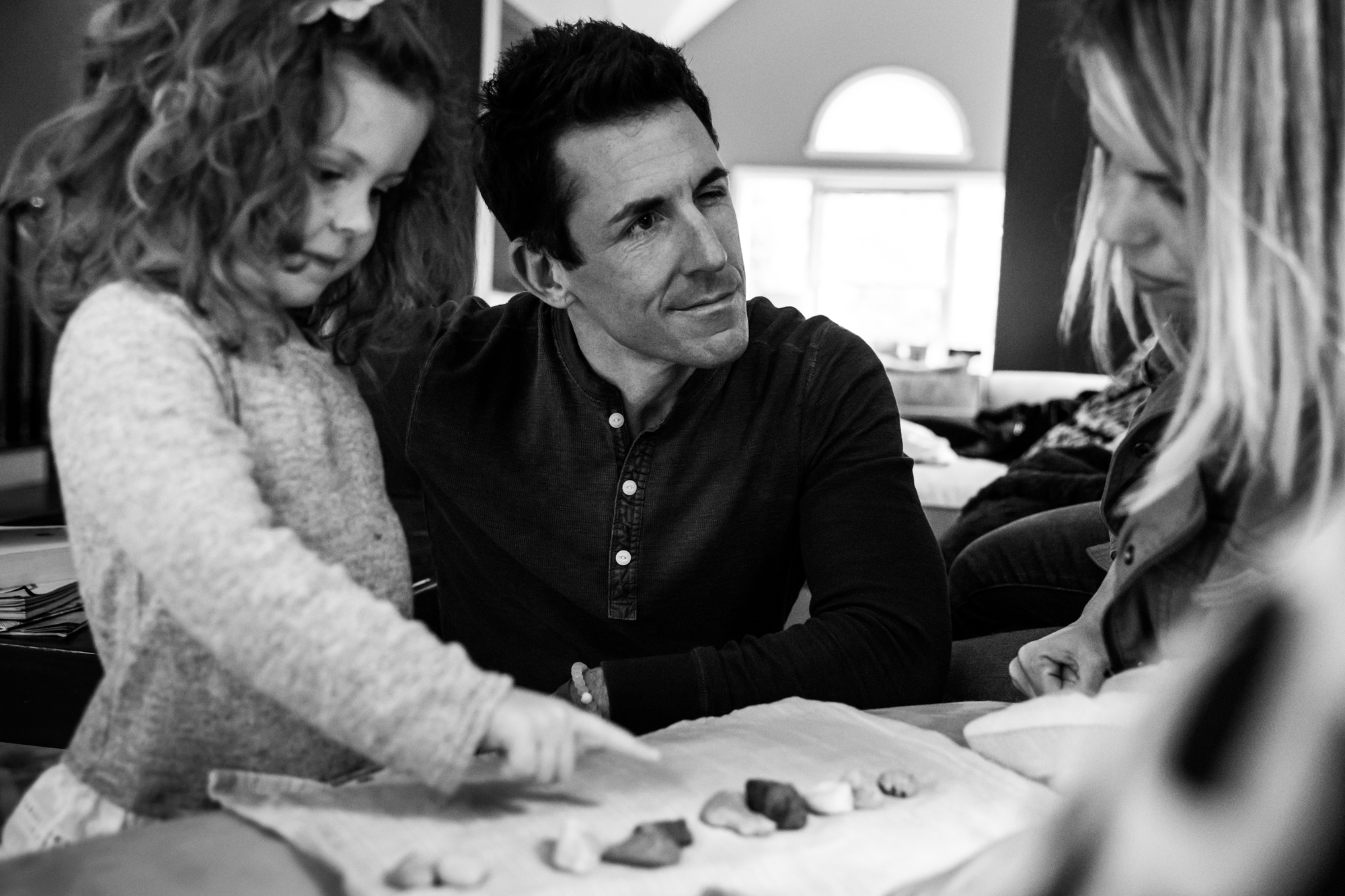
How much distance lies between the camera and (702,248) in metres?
1.52

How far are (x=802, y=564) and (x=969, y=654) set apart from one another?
232 millimetres

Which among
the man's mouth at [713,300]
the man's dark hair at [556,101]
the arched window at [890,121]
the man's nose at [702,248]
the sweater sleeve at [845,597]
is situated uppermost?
the arched window at [890,121]

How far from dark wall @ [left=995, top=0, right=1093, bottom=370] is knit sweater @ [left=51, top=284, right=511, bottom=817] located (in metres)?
5.59

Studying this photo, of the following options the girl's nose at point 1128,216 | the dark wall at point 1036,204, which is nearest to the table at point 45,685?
the girl's nose at point 1128,216

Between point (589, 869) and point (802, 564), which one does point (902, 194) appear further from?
point (589, 869)

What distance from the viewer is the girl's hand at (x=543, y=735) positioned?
2.44 feet

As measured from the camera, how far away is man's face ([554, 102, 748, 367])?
4.96 ft

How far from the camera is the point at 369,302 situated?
4.00ft

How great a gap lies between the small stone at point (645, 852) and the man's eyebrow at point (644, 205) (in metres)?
0.98

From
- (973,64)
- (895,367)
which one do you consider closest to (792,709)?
(895,367)

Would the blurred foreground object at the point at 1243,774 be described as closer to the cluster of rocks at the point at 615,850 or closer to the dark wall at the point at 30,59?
the cluster of rocks at the point at 615,850

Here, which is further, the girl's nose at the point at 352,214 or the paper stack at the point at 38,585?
the paper stack at the point at 38,585

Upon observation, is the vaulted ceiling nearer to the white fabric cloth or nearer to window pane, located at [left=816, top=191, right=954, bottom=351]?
window pane, located at [left=816, top=191, right=954, bottom=351]

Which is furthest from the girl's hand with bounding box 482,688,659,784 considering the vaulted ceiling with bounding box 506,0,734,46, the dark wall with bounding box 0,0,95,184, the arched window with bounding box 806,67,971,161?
the arched window with bounding box 806,67,971,161
